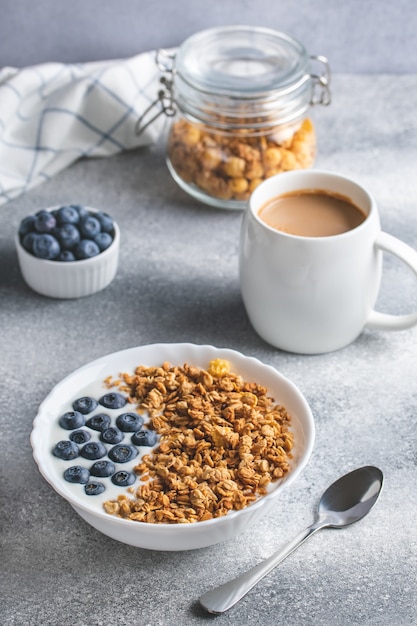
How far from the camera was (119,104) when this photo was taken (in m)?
1.47

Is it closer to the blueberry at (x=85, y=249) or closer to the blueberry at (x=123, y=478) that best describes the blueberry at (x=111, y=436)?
the blueberry at (x=123, y=478)

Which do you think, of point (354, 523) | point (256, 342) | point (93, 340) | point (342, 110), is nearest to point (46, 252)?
point (93, 340)

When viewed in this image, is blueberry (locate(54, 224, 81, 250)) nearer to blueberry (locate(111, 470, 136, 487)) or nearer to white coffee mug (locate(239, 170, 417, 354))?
white coffee mug (locate(239, 170, 417, 354))

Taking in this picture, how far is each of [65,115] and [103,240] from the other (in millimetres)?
336

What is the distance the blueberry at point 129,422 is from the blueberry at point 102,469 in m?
0.06

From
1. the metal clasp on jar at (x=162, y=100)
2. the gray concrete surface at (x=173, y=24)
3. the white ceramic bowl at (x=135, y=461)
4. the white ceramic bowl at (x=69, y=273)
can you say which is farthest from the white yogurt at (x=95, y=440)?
the gray concrete surface at (x=173, y=24)

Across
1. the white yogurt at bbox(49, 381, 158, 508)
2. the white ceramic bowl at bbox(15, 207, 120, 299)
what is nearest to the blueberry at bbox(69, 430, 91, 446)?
the white yogurt at bbox(49, 381, 158, 508)

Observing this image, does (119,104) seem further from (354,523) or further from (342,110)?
(354,523)

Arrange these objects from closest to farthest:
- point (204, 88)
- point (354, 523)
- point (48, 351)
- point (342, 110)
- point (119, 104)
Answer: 1. point (354, 523)
2. point (48, 351)
3. point (204, 88)
4. point (119, 104)
5. point (342, 110)

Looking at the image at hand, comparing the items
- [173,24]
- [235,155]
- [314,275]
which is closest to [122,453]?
[314,275]

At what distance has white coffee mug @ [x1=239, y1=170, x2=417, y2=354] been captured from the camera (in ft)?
3.39

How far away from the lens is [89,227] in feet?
3.92

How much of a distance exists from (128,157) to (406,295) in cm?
54

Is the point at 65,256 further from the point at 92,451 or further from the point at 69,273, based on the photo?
the point at 92,451
